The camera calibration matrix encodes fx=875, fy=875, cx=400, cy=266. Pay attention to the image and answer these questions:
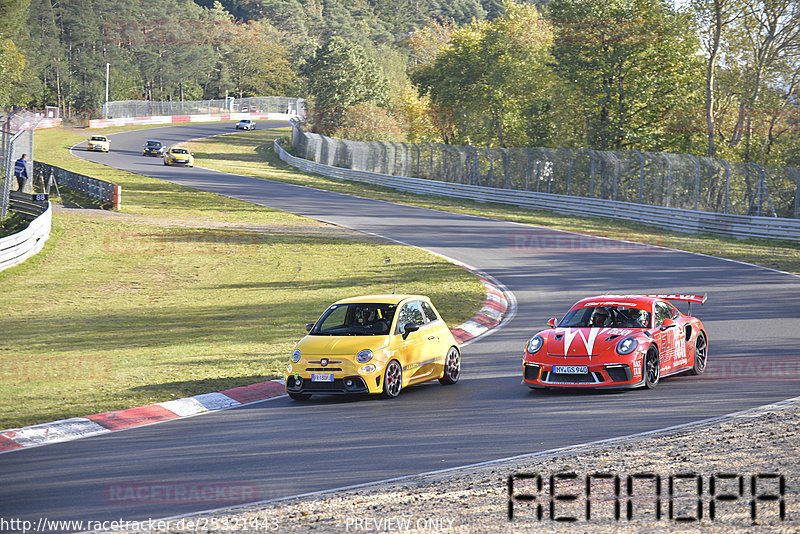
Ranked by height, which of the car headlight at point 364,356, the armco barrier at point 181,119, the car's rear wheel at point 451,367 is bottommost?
the car's rear wheel at point 451,367

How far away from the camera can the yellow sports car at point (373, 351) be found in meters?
12.2

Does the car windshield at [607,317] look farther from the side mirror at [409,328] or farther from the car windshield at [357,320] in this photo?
the car windshield at [357,320]

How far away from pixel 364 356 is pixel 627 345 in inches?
145

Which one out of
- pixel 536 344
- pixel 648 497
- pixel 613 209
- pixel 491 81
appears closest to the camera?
pixel 648 497

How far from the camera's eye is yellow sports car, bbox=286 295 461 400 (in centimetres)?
1223

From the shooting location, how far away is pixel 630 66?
4825cm

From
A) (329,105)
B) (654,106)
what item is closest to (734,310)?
(654,106)

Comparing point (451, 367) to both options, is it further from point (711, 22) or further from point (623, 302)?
point (711, 22)

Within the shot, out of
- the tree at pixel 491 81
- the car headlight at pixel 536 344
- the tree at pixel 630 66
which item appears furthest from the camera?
the tree at pixel 491 81

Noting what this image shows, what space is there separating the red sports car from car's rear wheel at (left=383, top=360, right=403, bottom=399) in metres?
1.81

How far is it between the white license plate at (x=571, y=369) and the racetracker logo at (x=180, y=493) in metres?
5.77

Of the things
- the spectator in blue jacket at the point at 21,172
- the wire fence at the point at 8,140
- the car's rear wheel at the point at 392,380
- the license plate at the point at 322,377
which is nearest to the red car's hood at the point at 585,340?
the car's rear wheel at the point at 392,380

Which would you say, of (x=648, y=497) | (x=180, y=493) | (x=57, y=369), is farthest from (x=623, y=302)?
(x=57, y=369)

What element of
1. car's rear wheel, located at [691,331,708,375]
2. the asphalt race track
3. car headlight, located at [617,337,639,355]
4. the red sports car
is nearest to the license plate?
the asphalt race track
